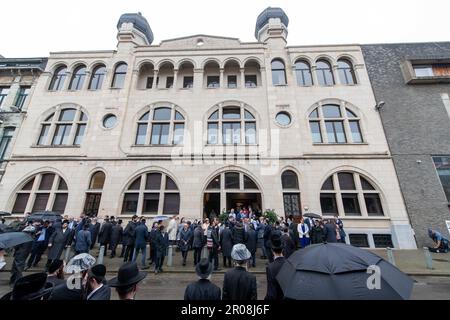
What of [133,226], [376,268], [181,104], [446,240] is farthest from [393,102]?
[133,226]

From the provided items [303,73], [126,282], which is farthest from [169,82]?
[126,282]

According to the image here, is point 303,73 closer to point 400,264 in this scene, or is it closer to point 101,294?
point 400,264

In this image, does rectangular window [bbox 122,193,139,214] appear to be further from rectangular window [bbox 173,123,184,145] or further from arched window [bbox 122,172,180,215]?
rectangular window [bbox 173,123,184,145]

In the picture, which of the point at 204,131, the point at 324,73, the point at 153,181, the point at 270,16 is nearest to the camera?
the point at 153,181

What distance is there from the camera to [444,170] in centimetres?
1457

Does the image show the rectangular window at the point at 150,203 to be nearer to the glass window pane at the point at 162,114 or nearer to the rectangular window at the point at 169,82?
the glass window pane at the point at 162,114

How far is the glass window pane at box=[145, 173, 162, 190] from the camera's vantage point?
611 inches

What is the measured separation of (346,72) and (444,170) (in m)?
10.6

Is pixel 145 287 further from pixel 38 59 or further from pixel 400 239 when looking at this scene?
pixel 38 59

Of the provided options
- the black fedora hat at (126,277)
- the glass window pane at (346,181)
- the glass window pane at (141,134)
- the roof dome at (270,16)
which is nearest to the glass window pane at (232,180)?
the glass window pane at (141,134)

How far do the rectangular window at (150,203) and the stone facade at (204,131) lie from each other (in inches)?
24.9

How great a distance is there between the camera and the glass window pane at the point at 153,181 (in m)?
15.5

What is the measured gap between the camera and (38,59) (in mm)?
19344

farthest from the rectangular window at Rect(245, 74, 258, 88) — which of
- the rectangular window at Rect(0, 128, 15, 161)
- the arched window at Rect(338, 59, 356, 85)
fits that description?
the rectangular window at Rect(0, 128, 15, 161)
